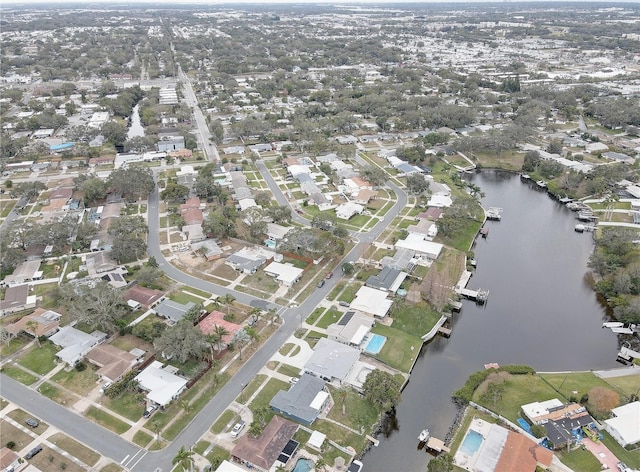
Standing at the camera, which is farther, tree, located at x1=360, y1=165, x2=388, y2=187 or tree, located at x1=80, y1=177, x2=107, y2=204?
tree, located at x1=360, y1=165, x2=388, y2=187

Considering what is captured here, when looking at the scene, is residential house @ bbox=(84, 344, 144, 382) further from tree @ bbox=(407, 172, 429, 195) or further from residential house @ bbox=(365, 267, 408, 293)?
tree @ bbox=(407, 172, 429, 195)

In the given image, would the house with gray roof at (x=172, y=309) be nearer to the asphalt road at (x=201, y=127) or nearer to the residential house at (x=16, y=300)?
the residential house at (x=16, y=300)

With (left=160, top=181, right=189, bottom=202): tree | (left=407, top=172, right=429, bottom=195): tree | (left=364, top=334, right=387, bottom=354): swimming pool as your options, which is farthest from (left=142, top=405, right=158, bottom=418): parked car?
(left=407, top=172, right=429, bottom=195): tree

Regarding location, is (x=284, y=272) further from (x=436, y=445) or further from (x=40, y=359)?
(x=40, y=359)

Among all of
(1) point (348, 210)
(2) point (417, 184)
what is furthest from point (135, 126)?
(2) point (417, 184)

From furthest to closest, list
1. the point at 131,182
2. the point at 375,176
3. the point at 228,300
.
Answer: the point at 375,176 → the point at 131,182 → the point at 228,300

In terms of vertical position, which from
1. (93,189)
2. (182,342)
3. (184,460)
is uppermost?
(93,189)

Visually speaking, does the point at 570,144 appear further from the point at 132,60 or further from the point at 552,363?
the point at 132,60
